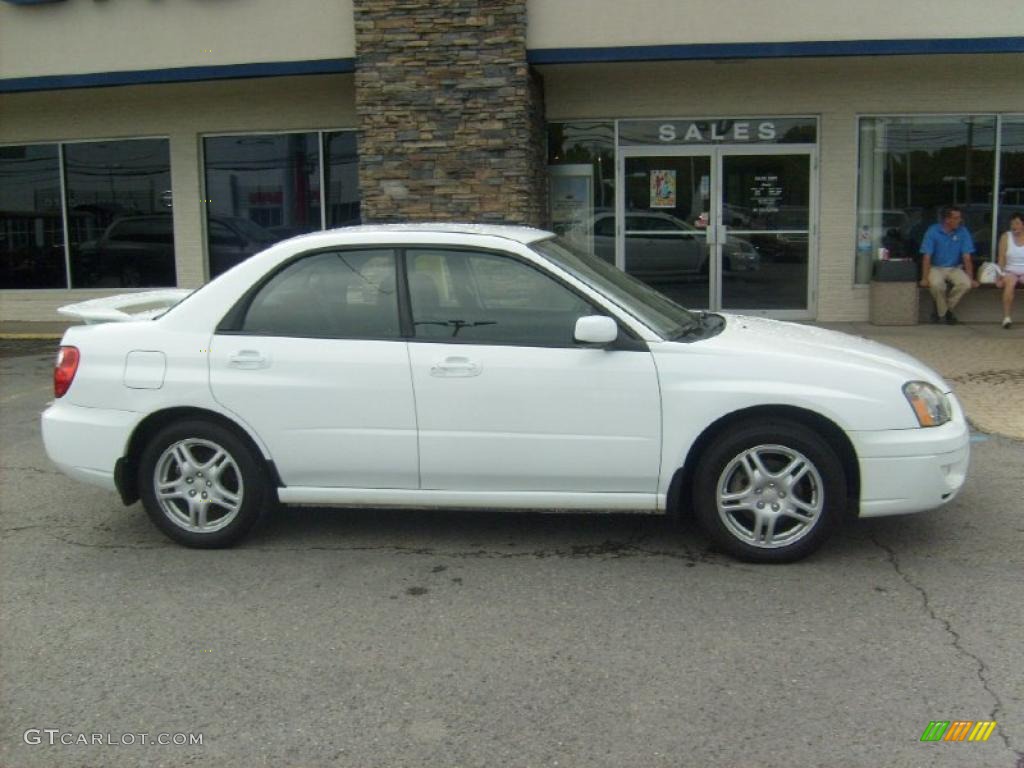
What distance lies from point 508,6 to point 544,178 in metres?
2.43

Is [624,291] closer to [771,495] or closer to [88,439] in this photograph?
[771,495]

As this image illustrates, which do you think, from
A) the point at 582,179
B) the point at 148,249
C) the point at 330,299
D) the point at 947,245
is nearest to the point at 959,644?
the point at 330,299

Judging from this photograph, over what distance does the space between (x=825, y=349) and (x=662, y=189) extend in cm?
915

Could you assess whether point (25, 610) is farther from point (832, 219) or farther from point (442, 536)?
point (832, 219)

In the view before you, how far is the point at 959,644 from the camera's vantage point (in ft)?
13.7

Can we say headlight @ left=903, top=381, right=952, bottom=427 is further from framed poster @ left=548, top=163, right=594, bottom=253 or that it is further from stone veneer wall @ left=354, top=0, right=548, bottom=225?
framed poster @ left=548, top=163, right=594, bottom=253

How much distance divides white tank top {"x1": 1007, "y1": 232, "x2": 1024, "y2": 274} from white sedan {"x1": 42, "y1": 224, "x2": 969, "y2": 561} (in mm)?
8620

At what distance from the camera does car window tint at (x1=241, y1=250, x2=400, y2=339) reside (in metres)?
5.27

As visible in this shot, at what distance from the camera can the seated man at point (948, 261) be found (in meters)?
13.2

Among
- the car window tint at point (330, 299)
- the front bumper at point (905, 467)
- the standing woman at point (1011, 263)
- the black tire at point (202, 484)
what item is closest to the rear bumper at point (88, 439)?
the black tire at point (202, 484)

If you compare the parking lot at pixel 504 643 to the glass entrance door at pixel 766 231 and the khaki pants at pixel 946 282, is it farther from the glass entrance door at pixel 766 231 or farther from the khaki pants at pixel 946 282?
the glass entrance door at pixel 766 231

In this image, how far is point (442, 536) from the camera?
562cm

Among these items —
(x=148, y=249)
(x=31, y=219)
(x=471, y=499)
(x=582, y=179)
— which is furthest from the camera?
(x=31, y=219)

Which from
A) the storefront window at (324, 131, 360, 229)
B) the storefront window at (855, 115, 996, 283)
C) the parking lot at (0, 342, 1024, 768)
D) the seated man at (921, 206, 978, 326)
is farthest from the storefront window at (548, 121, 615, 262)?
the parking lot at (0, 342, 1024, 768)
